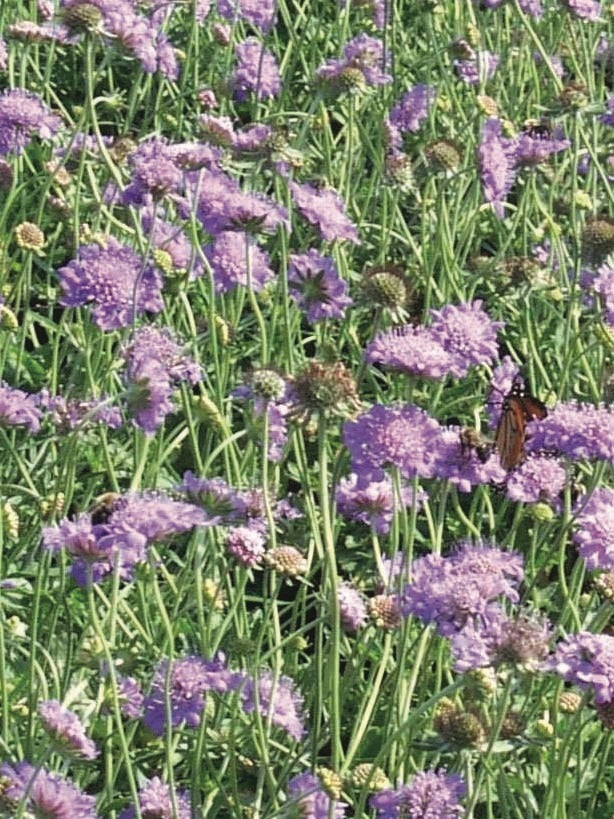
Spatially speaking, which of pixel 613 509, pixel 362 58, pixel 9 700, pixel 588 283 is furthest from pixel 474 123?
pixel 9 700

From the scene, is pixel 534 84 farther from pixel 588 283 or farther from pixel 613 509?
pixel 613 509

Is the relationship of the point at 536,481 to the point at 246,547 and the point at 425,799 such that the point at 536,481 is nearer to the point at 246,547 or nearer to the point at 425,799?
the point at 246,547

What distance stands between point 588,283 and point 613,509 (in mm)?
753

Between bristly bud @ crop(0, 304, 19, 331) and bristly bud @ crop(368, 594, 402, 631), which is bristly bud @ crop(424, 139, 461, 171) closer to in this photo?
bristly bud @ crop(0, 304, 19, 331)

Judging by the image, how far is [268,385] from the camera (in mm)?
1902

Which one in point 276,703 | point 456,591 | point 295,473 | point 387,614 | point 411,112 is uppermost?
point 411,112

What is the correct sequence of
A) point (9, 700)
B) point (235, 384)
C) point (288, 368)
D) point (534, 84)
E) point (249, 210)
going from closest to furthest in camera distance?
point (9, 700), point (249, 210), point (288, 368), point (235, 384), point (534, 84)

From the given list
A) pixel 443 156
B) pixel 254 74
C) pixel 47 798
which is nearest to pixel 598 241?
pixel 443 156

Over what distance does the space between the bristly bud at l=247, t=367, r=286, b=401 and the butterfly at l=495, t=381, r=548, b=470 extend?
429 millimetres

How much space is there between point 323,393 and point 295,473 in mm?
1103

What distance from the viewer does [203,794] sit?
2184mm

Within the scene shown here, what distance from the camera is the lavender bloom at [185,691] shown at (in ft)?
6.37

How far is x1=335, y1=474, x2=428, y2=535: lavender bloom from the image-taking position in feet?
7.10

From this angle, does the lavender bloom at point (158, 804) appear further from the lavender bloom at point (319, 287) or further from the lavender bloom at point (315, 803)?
the lavender bloom at point (319, 287)
